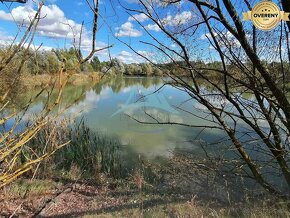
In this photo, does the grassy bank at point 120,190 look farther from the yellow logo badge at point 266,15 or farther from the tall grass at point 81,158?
the yellow logo badge at point 266,15

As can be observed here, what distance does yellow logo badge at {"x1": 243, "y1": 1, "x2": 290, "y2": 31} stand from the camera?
309 cm

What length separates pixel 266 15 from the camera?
3238mm

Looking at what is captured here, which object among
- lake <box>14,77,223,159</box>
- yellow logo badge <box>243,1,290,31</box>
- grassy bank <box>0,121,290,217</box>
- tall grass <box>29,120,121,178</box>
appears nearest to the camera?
yellow logo badge <box>243,1,290,31</box>

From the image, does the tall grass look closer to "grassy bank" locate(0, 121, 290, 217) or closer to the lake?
"grassy bank" locate(0, 121, 290, 217)

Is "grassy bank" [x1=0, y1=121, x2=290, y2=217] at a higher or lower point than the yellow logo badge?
A: lower

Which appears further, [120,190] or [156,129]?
[156,129]

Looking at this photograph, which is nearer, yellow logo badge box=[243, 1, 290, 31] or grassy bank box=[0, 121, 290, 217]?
yellow logo badge box=[243, 1, 290, 31]

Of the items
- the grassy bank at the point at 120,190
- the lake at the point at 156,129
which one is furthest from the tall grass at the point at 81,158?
the lake at the point at 156,129

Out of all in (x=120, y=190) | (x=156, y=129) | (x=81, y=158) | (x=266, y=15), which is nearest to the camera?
(x=266, y=15)

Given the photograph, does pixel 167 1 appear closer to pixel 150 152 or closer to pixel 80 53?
pixel 80 53

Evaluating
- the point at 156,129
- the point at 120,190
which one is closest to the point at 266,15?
the point at 120,190

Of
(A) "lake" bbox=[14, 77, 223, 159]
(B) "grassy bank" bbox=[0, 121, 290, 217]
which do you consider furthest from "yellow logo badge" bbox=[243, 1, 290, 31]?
(A) "lake" bbox=[14, 77, 223, 159]

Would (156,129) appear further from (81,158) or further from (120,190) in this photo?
(120,190)

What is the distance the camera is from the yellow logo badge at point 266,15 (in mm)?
3094
